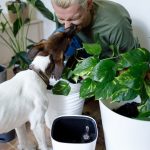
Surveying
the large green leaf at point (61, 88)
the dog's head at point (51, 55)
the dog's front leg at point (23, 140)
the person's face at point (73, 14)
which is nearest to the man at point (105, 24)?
the person's face at point (73, 14)

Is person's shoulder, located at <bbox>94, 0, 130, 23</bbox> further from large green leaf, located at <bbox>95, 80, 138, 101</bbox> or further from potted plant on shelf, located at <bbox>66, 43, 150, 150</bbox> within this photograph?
large green leaf, located at <bbox>95, 80, 138, 101</bbox>

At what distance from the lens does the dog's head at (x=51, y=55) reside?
101 cm

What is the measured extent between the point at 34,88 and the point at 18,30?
0.65m

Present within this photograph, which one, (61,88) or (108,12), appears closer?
(61,88)

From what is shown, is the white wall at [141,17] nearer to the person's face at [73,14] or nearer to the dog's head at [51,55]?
the person's face at [73,14]

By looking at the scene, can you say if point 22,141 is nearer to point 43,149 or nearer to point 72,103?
point 43,149

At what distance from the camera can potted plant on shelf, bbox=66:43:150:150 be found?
818 mm

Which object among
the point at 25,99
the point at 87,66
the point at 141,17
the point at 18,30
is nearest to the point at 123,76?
the point at 87,66

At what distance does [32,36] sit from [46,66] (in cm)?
108

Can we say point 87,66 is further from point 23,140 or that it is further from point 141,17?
point 141,17

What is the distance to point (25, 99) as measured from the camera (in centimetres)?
99

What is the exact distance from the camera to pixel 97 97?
86cm

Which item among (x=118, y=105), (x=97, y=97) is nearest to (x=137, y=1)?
(x=118, y=105)

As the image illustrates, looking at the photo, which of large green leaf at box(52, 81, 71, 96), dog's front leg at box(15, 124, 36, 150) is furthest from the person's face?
dog's front leg at box(15, 124, 36, 150)
